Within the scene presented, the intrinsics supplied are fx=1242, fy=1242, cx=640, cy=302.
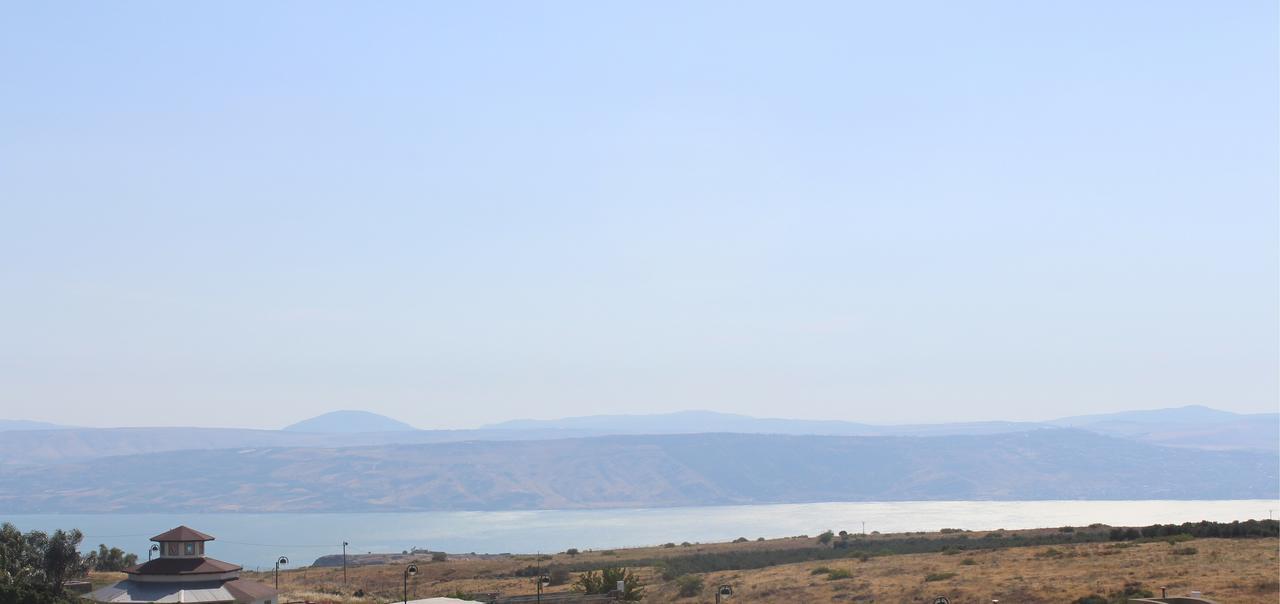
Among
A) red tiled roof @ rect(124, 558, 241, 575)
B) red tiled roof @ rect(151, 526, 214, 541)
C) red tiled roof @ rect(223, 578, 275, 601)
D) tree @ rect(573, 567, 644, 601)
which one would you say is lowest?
tree @ rect(573, 567, 644, 601)

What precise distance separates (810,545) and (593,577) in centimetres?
4251

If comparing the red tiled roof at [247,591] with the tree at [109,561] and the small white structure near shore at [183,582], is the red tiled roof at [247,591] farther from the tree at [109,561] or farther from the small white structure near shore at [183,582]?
the tree at [109,561]

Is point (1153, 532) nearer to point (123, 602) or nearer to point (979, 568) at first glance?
point (979, 568)

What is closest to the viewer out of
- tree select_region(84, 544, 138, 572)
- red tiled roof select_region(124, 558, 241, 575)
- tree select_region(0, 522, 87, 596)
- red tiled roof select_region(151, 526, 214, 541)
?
red tiled roof select_region(124, 558, 241, 575)

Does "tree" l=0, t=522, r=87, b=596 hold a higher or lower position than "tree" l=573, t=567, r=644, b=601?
higher

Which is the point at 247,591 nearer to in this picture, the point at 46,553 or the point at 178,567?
the point at 178,567

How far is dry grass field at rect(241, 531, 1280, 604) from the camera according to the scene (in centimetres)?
5241

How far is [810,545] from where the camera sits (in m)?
104

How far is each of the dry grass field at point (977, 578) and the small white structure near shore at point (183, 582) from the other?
9872 mm

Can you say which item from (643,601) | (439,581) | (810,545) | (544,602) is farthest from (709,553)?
(544,602)

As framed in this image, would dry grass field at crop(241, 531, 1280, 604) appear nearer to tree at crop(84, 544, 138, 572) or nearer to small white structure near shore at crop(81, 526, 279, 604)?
tree at crop(84, 544, 138, 572)

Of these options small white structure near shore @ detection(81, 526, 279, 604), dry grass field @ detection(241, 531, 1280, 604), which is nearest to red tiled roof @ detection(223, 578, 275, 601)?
small white structure near shore @ detection(81, 526, 279, 604)

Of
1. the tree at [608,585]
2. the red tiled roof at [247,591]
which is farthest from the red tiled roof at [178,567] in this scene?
the tree at [608,585]

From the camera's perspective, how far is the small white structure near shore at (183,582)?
166 feet
